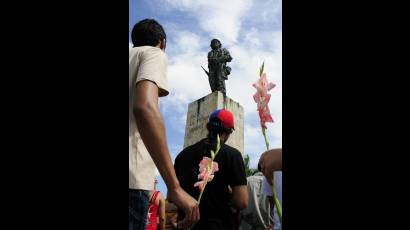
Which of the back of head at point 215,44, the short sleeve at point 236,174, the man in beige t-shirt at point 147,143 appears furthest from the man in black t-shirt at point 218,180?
the back of head at point 215,44

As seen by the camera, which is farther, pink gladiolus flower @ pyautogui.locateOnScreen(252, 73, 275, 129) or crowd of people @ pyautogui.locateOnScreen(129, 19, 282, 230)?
crowd of people @ pyautogui.locateOnScreen(129, 19, 282, 230)

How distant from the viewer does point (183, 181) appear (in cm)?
267

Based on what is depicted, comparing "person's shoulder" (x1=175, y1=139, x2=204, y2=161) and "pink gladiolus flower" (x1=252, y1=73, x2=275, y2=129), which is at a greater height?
"pink gladiolus flower" (x1=252, y1=73, x2=275, y2=129)

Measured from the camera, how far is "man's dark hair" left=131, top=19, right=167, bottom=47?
1.84 metres

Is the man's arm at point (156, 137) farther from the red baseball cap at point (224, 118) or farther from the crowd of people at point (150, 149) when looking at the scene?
the red baseball cap at point (224, 118)

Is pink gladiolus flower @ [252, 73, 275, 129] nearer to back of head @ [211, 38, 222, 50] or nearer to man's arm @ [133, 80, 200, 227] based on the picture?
man's arm @ [133, 80, 200, 227]

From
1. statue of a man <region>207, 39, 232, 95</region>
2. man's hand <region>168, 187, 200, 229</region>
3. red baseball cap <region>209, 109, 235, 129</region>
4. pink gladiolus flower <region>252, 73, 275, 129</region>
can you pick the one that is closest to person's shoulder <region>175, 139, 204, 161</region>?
red baseball cap <region>209, 109, 235, 129</region>

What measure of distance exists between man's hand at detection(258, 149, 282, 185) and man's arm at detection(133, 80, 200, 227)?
308mm

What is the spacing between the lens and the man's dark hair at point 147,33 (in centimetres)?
184

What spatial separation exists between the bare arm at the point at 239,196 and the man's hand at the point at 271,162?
3.76ft

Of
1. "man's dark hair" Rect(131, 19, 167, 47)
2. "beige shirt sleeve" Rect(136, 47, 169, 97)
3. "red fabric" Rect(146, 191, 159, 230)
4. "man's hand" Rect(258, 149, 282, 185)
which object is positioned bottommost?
"red fabric" Rect(146, 191, 159, 230)

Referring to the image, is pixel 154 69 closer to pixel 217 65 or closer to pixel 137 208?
pixel 137 208
